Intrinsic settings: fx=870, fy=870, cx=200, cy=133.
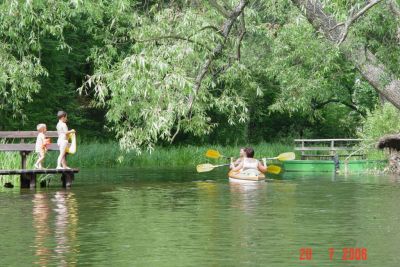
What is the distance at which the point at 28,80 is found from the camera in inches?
912

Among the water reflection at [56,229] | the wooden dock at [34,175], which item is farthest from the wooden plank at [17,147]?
the water reflection at [56,229]

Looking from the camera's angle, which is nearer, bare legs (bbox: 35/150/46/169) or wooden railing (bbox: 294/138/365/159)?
bare legs (bbox: 35/150/46/169)

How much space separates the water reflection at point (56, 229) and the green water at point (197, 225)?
1cm

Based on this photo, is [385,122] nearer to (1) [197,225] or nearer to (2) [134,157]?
(2) [134,157]

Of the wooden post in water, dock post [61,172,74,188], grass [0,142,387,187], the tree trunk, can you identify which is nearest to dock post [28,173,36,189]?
the wooden post in water

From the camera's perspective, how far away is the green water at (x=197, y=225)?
10461 millimetres

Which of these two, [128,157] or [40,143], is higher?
[40,143]

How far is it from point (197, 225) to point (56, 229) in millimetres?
2231

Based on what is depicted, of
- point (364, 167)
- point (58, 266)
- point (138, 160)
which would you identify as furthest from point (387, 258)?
point (138, 160)

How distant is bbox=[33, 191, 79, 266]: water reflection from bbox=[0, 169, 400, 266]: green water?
14 millimetres

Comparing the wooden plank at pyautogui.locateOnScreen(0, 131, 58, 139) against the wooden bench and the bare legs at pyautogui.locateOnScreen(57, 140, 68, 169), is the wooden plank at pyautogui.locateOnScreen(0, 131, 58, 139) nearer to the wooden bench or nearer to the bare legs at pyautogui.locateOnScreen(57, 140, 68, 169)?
the wooden bench

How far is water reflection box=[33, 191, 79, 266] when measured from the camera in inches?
414

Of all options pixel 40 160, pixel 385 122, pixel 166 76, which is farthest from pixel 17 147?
pixel 385 122

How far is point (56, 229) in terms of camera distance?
13.3m
